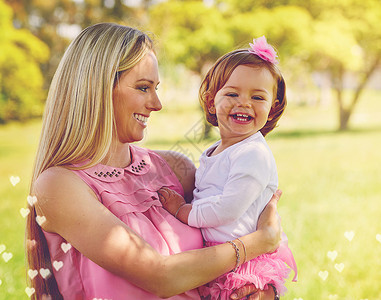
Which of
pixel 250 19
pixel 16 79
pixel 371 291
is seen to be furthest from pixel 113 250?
pixel 250 19

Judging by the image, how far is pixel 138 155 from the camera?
217 centimetres

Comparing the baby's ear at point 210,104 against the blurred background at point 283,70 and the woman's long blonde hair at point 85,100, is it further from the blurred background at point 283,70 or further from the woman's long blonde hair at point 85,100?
Result: the blurred background at point 283,70

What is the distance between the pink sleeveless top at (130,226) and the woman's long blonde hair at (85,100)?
10cm

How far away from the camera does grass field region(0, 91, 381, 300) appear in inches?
173

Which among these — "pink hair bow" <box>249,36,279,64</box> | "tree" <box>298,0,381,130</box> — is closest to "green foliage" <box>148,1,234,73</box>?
"tree" <box>298,0,381,130</box>

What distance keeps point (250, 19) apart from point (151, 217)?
10.5 meters

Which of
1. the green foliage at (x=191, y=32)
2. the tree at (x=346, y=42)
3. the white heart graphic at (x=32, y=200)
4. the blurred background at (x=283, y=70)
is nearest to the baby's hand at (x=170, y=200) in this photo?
the white heart graphic at (x=32, y=200)

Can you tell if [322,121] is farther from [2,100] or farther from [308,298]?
[308,298]

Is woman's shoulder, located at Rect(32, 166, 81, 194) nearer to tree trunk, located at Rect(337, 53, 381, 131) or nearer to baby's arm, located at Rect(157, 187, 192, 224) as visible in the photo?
baby's arm, located at Rect(157, 187, 192, 224)

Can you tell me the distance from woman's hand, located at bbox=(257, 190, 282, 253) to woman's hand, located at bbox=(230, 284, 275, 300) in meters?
0.17

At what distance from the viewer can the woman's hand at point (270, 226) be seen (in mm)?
1886

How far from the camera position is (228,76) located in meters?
2.09

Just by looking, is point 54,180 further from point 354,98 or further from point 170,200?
point 354,98

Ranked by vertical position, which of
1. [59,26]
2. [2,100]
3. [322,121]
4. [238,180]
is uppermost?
[59,26]
